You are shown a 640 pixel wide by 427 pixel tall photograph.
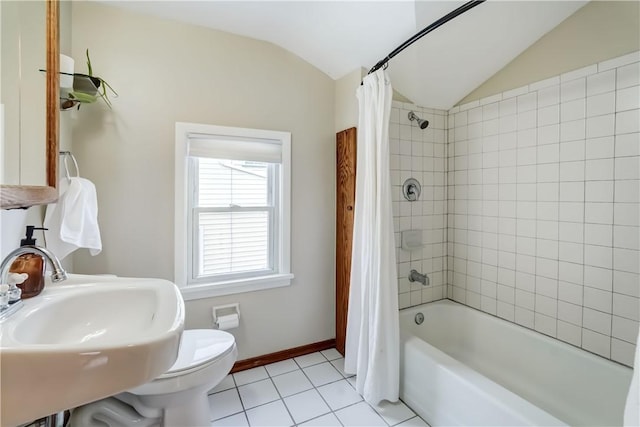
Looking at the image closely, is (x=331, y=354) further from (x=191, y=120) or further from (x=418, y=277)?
(x=191, y=120)

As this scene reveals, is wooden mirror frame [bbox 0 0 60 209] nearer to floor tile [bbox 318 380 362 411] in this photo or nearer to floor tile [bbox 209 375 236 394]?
floor tile [bbox 209 375 236 394]

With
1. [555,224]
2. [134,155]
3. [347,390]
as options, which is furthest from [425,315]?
[134,155]

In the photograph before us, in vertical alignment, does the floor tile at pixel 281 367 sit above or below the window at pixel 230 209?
below

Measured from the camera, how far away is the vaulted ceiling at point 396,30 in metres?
1.72

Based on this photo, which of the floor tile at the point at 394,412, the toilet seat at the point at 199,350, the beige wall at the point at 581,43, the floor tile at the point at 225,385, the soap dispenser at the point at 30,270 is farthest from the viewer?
the floor tile at the point at 225,385

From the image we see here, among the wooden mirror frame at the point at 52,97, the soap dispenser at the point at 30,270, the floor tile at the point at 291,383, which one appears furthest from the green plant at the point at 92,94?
the floor tile at the point at 291,383

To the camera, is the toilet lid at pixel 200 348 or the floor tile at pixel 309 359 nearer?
the toilet lid at pixel 200 348

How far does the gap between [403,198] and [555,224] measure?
980 millimetres

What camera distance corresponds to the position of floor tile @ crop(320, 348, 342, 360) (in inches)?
91.0

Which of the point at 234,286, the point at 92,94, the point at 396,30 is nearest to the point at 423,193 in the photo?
the point at 396,30

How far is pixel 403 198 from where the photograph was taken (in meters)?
2.33

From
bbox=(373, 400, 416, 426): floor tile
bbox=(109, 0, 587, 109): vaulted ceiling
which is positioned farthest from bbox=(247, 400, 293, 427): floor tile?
bbox=(109, 0, 587, 109): vaulted ceiling

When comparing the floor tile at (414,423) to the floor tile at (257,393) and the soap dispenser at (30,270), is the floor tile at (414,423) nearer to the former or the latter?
the floor tile at (257,393)

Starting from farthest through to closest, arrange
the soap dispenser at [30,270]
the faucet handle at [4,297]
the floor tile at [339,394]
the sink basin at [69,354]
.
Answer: the floor tile at [339,394] < the soap dispenser at [30,270] < the faucet handle at [4,297] < the sink basin at [69,354]
